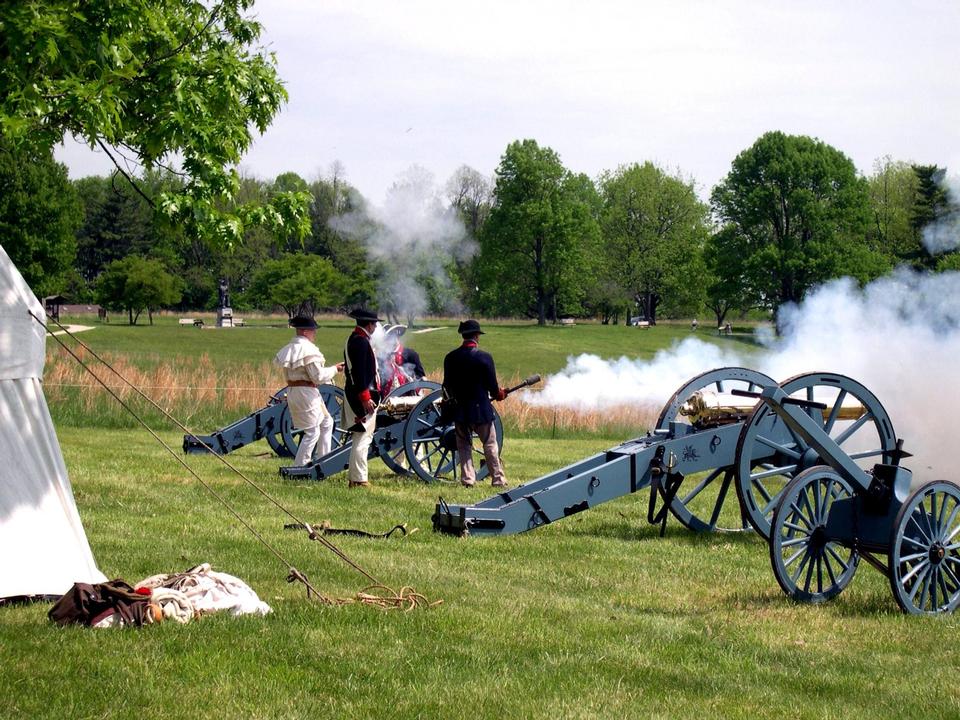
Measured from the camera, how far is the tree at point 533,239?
51.7 meters

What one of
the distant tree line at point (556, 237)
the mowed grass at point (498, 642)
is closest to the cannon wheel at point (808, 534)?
the mowed grass at point (498, 642)

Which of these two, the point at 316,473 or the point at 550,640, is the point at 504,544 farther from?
the point at 316,473

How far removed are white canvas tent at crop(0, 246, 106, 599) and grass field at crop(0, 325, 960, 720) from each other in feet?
1.02

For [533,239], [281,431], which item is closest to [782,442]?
[281,431]

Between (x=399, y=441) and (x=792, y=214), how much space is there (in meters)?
42.9

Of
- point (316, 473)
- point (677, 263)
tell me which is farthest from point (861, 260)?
point (316, 473)

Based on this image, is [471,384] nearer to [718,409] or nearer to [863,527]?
[718,409]

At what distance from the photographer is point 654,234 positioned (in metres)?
69.6

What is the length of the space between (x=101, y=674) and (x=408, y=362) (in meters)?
9.65

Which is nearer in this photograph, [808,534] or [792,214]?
[808,534]

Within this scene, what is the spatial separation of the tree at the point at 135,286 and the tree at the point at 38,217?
197 centimetres

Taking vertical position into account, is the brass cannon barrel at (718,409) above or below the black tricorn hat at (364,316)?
below

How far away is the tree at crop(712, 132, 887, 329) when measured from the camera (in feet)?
165

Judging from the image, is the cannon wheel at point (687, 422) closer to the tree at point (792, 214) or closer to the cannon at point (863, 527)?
the cannon at point (863, 527)
